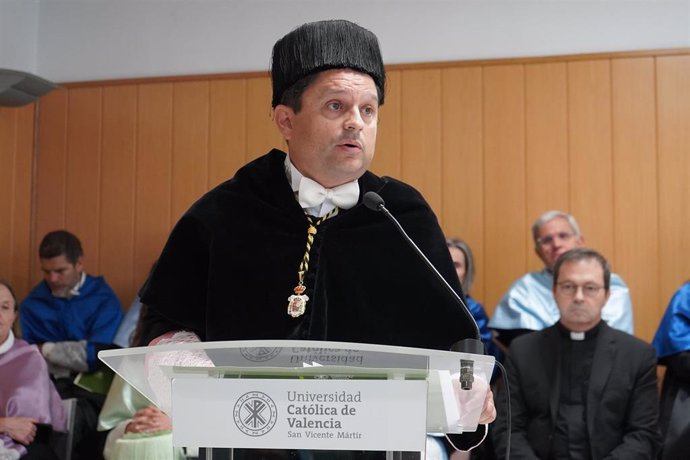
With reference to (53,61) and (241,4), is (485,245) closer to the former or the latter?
(241,4)

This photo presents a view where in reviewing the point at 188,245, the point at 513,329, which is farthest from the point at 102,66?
the point at 188,245

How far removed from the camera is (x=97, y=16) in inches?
282

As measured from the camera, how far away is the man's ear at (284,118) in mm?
2676

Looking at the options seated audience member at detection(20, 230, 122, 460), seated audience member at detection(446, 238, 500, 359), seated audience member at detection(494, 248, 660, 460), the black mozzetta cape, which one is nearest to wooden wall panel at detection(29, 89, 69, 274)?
seated audience member at detection(20, 230, 122, 460)

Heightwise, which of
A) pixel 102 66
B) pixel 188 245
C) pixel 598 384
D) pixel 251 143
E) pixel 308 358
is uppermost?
pixel 102 66

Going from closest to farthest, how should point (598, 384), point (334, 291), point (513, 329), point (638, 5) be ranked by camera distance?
point (334, 291) → point (598, 384) → point (513, 329) → point (638, 5)

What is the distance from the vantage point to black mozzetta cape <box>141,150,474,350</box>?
2592 millimetres

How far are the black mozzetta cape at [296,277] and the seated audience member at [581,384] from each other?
228 cm

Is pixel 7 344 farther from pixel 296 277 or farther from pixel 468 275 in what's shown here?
pixel 296 277

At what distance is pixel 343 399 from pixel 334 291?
0.82 metres

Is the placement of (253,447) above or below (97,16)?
below

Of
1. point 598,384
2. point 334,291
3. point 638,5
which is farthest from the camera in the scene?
point 638,5

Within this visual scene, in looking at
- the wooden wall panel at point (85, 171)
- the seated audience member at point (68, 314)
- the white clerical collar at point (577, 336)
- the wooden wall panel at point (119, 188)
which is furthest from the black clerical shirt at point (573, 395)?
the wooden wall panel at point (85, 171)

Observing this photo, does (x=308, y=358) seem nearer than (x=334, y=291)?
Yes
